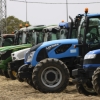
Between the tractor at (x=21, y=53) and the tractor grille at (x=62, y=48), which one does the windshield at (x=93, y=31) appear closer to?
the tractor grille at (x=62, y=48)

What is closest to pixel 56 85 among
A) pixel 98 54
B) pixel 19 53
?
pixel 98 54

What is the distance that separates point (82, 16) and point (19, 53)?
185 inches

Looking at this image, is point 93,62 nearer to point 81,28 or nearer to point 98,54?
point 98,54

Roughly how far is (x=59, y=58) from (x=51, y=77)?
31.7 inches

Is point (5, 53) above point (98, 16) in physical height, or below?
below

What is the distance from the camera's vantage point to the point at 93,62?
1074cm

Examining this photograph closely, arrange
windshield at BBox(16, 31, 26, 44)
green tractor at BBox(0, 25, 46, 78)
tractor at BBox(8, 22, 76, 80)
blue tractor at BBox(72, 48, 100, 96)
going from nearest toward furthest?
blue tractor at BBox(72, 48, 100, 96), tractor at BBox(8, 22, 76, 80), green tractor at BBox(0, 25, 46, 78), windshield at BBox(16, 31, 26, 44)

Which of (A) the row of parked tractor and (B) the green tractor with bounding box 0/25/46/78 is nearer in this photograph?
(A) the row of parked tractor

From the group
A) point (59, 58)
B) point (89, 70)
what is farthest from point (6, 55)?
point (89, 70)

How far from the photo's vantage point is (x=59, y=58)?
13672 mm

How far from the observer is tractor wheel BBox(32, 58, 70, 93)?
13.0m

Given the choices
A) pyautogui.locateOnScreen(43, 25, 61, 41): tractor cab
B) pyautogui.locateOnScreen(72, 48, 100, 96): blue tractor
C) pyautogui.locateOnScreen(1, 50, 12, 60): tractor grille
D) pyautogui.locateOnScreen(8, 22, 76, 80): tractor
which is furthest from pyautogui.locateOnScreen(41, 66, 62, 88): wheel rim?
pyautogui.locateOnScreen(1, 50, 12, 60): tractor grille

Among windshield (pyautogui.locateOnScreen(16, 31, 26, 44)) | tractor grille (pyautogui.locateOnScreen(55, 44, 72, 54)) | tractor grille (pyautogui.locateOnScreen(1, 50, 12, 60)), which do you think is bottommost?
tractor grille (pyautogui.locateOnScreen(1, 50, 12, 60))

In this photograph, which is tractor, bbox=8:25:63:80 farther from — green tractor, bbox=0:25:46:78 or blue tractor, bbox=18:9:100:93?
blue tractor, bbox=18:9:100:93
